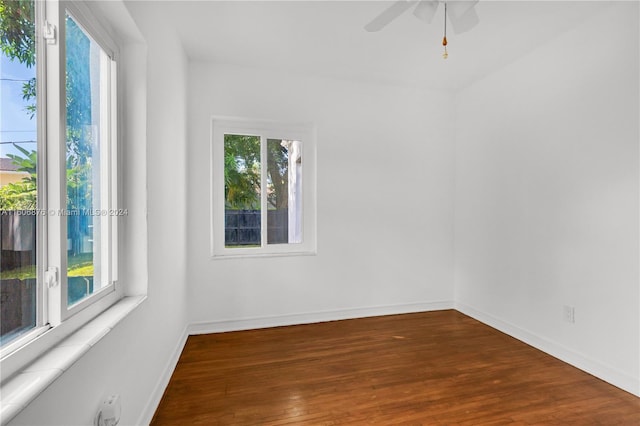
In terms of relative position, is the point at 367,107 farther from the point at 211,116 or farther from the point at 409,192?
the point at 211,116

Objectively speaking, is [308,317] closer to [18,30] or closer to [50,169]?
[50,169]

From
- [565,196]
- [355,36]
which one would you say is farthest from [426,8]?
[565,196]

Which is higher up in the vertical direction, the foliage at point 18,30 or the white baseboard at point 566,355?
the foliage at point 18,30

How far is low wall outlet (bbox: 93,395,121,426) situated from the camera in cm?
120

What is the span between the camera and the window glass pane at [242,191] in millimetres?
3188


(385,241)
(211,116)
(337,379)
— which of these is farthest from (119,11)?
(385,241)

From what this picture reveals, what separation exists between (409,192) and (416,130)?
74cm

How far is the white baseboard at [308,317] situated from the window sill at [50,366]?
178 cm

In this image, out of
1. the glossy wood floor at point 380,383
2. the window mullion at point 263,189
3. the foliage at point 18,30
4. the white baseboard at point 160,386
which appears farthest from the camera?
the window mullion at point 263,189

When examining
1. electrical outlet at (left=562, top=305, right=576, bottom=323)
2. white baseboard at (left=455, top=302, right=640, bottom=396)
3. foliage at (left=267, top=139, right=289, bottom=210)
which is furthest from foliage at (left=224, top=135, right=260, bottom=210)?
electrical outlet at (left=562, top=305, right=576, bottom=323)

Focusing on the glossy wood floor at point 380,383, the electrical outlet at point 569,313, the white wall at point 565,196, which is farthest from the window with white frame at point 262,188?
the electrical outlet at point 569,313

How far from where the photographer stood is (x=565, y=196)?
2.52 metres

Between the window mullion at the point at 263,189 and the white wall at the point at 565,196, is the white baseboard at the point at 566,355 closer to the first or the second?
the white wall at the point at 565,196

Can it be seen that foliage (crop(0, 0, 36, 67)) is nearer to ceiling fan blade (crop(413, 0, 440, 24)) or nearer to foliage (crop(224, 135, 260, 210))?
ceiling fan blade (crop(413, 0, 440, 24))
